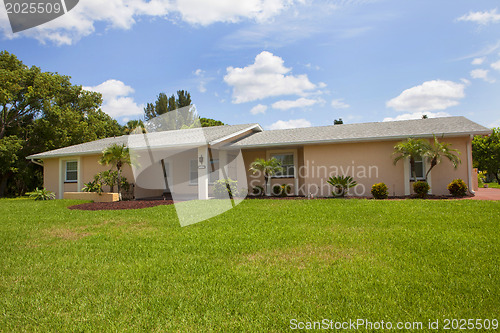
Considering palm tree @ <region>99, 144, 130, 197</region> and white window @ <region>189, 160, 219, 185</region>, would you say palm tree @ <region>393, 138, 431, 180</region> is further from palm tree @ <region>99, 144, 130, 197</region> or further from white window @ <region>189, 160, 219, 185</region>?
palm tree @ <region>99, 144, 130, 197</region>

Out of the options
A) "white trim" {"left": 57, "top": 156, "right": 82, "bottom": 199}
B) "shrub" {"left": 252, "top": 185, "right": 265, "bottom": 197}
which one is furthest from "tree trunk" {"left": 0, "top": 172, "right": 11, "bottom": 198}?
"shrub" {"left": 252, "top": 185, "right": 265, "bottom": 197}

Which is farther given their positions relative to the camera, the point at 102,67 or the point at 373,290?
the point at 102,67

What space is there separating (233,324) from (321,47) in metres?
13.3

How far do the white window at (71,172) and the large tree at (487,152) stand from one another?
38.5 metres

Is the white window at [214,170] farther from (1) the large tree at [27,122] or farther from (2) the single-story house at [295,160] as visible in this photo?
(1) the large tree at [27,122]

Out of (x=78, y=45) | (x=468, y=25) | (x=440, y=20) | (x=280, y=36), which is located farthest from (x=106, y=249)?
(x=468, y=25)

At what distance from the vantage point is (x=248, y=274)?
4820 mm

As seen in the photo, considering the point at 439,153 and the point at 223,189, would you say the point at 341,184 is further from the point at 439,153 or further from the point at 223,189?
the point at 223,189

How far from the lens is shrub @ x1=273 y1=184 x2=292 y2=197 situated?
16672 mm

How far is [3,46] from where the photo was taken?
25.1 metres

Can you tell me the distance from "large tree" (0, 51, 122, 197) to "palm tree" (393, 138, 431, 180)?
26.4 metres

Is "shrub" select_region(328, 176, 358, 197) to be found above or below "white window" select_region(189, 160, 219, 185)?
below

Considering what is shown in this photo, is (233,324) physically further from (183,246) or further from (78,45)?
(78,45)

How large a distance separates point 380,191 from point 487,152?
91.4 feet
